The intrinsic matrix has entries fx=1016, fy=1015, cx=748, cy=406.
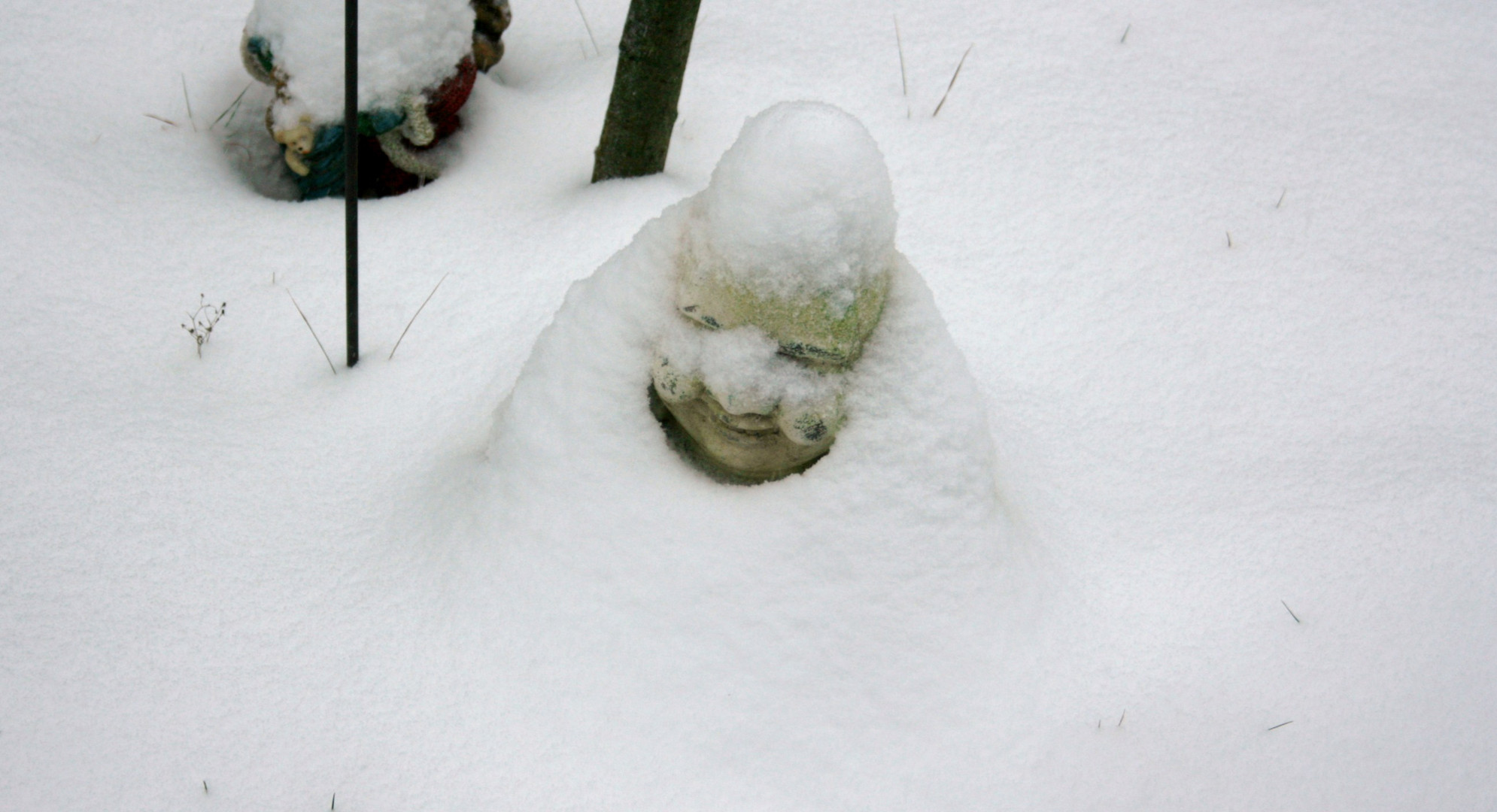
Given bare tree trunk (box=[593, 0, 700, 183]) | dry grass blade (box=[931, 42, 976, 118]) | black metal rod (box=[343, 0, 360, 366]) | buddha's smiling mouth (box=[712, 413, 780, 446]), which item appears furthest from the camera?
dry grass blade (box=[931, 42, 976, 118])

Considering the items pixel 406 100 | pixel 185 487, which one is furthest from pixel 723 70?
pixel 185 487

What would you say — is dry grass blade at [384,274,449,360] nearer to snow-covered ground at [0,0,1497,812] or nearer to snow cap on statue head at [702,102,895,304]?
snow-covered ground at [0,0,1497,812]

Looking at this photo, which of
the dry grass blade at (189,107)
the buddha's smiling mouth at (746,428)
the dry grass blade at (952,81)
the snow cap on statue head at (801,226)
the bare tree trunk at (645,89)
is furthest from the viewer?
the dry grass blade at (952,81)

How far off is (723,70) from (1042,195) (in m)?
0.96

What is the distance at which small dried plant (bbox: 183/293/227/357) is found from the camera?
2112mm

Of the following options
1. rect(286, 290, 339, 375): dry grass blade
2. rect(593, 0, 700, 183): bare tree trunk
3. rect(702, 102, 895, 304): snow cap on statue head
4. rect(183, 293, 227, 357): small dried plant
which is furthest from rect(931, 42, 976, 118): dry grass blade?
rect(183, 293, 227, 357): small dried plant

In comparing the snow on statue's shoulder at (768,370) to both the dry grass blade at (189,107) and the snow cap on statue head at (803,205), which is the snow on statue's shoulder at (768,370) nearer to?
the snow cap on statue head at (803,205)

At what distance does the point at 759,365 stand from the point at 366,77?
1.42 metres

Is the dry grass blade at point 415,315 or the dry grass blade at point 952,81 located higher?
the dry grass blade at point 952,81

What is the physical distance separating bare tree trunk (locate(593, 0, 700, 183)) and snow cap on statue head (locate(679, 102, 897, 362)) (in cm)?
87

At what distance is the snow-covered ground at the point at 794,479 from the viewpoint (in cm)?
162

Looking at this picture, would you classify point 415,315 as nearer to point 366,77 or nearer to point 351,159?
point 351,159

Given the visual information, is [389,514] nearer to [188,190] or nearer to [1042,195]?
[188,190]

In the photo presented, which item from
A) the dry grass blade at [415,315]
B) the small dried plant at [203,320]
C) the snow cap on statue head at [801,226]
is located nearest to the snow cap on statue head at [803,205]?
the snow cap on statue head at [801,226]
